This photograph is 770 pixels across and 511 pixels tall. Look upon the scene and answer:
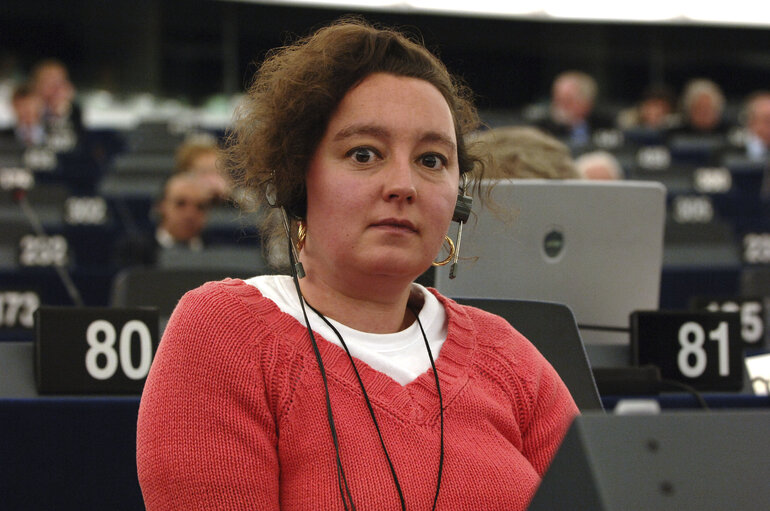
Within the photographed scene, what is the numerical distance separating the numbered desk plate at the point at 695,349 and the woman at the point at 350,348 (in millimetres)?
618

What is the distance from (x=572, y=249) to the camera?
192 cm

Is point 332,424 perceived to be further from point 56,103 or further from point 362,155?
point 56,103

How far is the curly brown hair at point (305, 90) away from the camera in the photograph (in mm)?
1256

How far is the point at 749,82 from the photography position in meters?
13.1

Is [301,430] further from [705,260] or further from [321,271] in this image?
[705,260]

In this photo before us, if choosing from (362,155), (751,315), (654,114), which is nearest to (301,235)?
(362,155)

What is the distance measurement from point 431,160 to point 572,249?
2.38ft

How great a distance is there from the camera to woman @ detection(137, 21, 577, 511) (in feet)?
3.61

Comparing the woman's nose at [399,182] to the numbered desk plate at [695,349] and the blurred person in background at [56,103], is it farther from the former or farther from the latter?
the blurred person in background at [56,103]

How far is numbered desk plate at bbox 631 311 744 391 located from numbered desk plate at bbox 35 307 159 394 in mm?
885

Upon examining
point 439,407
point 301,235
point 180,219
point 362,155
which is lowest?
point 180,219

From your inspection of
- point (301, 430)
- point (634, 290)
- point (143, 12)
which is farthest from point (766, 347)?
point (143, 12)

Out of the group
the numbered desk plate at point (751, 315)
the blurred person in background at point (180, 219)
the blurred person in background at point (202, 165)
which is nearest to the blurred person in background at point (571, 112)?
the blurred person in background at point (202, 165)

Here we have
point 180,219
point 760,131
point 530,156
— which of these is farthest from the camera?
point 760,131
